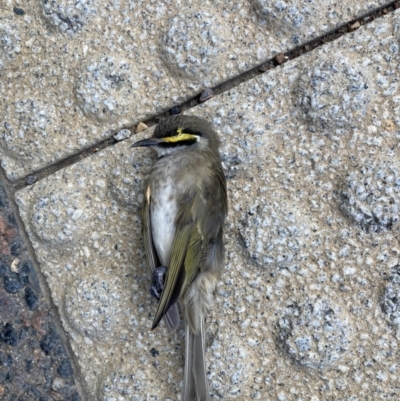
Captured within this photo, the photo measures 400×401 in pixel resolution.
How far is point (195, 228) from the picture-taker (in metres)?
2.15

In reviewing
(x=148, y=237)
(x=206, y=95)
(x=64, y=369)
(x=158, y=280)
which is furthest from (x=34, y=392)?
(x=206, y=95)

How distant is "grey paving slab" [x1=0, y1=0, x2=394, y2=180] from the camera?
2.29 metres

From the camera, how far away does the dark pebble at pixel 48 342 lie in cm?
236

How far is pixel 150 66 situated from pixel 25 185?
800 millimetres

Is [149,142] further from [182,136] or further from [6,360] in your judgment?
[6,360]

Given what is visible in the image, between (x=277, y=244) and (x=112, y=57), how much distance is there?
43.5 inches

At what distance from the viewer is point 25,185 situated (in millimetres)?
2432

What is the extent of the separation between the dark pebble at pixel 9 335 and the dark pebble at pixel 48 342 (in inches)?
4.6

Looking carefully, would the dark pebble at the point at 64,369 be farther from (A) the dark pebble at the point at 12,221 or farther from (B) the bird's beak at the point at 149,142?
(B) the bird's beak at the point at 149,142

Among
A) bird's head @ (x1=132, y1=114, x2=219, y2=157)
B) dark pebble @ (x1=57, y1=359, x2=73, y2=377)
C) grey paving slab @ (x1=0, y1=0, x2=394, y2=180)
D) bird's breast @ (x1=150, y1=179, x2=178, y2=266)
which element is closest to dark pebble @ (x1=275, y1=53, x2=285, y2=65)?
grey paving slab @ (x1=0, y1=0, x2=394, y2=180)

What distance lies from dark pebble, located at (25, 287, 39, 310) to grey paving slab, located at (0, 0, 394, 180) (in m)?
0.54

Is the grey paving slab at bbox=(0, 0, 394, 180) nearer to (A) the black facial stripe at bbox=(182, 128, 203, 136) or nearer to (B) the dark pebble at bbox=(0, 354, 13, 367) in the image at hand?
(A) the black facial stripe at bbox=(182, 128, 203, 136)

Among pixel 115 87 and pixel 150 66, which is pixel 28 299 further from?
pixel 150 66

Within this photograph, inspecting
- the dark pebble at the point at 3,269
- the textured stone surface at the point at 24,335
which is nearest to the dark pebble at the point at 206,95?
→ the textured stone surface at the point at 24,335
